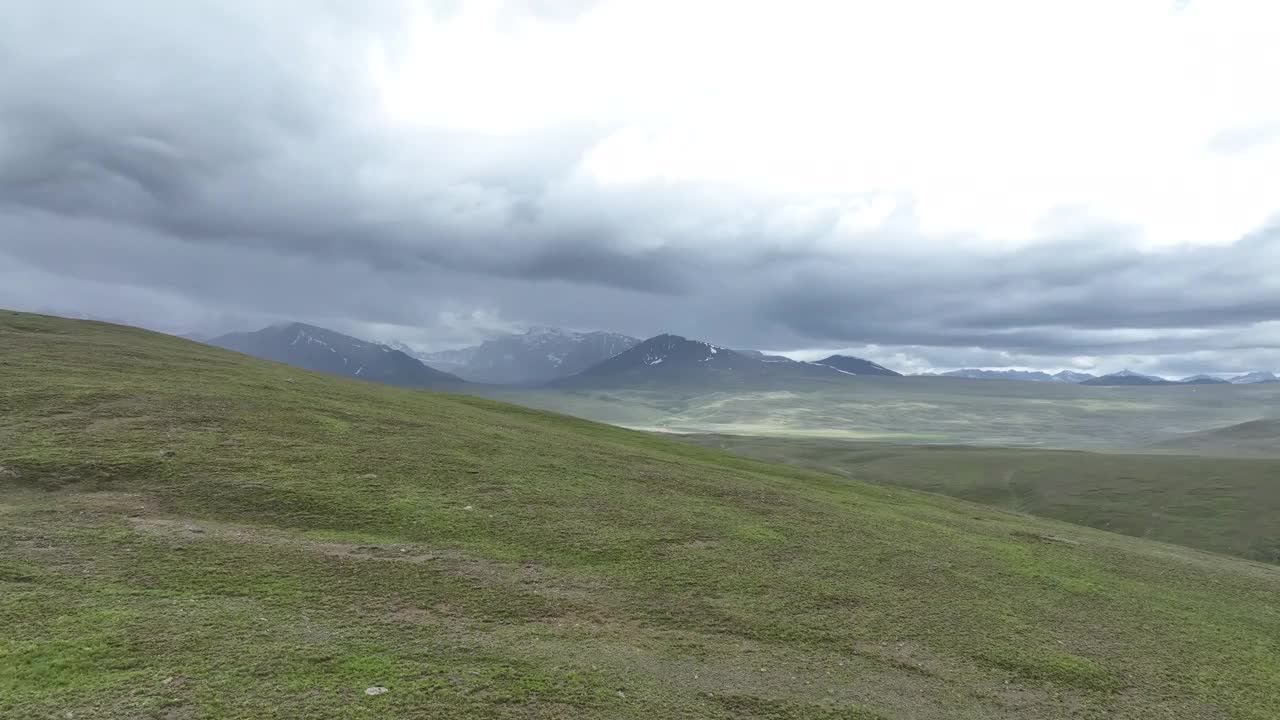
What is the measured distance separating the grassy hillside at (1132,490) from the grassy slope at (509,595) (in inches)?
2241

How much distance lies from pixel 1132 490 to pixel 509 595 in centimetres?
11770

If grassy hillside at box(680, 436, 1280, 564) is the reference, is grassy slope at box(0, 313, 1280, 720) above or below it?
above

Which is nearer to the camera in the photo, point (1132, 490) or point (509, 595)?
point (509, 595)

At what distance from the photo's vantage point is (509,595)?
18.5 meters

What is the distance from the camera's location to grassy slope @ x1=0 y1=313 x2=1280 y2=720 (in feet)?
43.5

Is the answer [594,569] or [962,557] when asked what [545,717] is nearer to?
[594,569]

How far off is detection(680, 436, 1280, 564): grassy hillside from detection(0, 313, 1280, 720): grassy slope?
5692 cm

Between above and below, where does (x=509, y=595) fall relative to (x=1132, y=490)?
above

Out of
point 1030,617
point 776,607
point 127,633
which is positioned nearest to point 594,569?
point 776,607

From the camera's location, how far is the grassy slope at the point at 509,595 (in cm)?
1327

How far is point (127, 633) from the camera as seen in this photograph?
13625 millimetres

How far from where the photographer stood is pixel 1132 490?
328 ft

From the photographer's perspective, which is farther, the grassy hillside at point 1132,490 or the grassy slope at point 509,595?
the grassy hillside at point 1132,490

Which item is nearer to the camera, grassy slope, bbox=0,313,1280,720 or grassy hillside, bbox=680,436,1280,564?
grassy slope, bbox=0,313,1280,720
